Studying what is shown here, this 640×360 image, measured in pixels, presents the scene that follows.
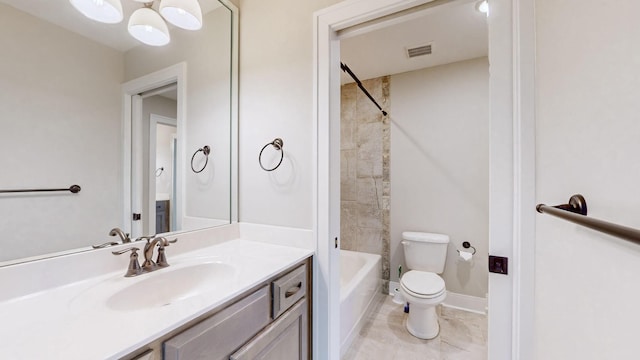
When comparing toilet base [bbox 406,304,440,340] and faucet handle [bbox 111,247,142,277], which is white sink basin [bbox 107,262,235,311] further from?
toilet base [bbox 406,304,440,340]

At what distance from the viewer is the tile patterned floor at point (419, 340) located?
5.65 feet

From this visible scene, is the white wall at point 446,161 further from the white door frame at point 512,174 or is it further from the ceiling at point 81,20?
the ceiling at point 81,20

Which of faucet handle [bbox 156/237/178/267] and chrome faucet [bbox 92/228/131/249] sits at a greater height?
chrome faucet [bbox 92/228/131/249]

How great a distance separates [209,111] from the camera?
4.87 feet

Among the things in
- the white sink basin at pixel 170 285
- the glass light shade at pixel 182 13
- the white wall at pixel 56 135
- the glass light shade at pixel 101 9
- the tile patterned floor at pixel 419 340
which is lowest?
the tile patterned floor at pixel 419 340

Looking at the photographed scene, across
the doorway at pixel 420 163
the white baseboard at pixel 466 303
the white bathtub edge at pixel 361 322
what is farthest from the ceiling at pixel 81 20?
the white baseboard at pixel 466 303

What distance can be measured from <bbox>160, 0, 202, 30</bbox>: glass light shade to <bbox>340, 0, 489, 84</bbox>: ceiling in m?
0.78

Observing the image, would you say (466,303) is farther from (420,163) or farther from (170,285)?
(170,285)

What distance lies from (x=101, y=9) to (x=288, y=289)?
4.61 feet

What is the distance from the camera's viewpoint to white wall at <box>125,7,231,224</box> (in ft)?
4.65

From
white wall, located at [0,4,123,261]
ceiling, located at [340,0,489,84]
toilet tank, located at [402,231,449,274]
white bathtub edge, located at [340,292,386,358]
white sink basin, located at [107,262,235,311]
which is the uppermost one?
ceiling, located at [340,0,489,84]

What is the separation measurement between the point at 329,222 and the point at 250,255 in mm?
433

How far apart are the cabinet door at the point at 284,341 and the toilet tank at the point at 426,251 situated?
153 cm

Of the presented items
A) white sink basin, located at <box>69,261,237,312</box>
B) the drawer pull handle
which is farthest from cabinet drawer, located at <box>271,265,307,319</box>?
white sink basin, located at <box>69,261,237,312</box>
